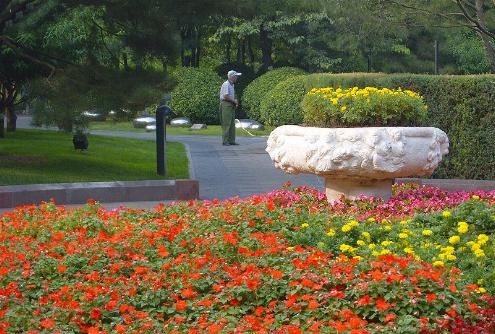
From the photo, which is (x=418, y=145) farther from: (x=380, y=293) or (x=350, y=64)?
(x=350, y=64)

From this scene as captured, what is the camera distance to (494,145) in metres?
14.5

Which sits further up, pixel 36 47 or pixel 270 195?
pixel 36 47

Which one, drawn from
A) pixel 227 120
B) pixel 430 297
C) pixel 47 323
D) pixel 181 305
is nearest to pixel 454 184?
pixel 430 297

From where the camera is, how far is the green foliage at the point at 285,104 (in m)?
28.6

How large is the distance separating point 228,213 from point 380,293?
3.36 metres

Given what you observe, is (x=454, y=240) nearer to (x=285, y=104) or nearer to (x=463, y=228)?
(x=463, y=228)

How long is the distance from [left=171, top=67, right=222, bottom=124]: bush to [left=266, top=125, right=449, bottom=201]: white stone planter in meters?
24.6

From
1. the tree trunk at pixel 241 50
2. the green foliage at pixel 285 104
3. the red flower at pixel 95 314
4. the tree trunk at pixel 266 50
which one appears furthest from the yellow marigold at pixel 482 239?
the tree trunk at pixel 241 50

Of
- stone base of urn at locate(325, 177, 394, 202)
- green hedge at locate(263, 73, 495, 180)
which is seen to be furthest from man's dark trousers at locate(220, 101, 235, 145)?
stone base of urn at locate(325, 177, 394, 202)

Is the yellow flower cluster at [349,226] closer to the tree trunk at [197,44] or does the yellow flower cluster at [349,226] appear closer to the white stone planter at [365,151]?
the white stone planter at [365,151]

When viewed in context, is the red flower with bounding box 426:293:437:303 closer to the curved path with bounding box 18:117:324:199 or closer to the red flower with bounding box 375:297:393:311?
the red flower with bounding box 375:297:393:311

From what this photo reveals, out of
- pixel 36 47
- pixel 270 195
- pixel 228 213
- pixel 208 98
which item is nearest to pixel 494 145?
pixel 270 195

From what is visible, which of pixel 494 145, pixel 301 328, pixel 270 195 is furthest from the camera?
pixel 494 145

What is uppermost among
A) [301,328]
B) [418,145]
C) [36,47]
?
[36,47]
